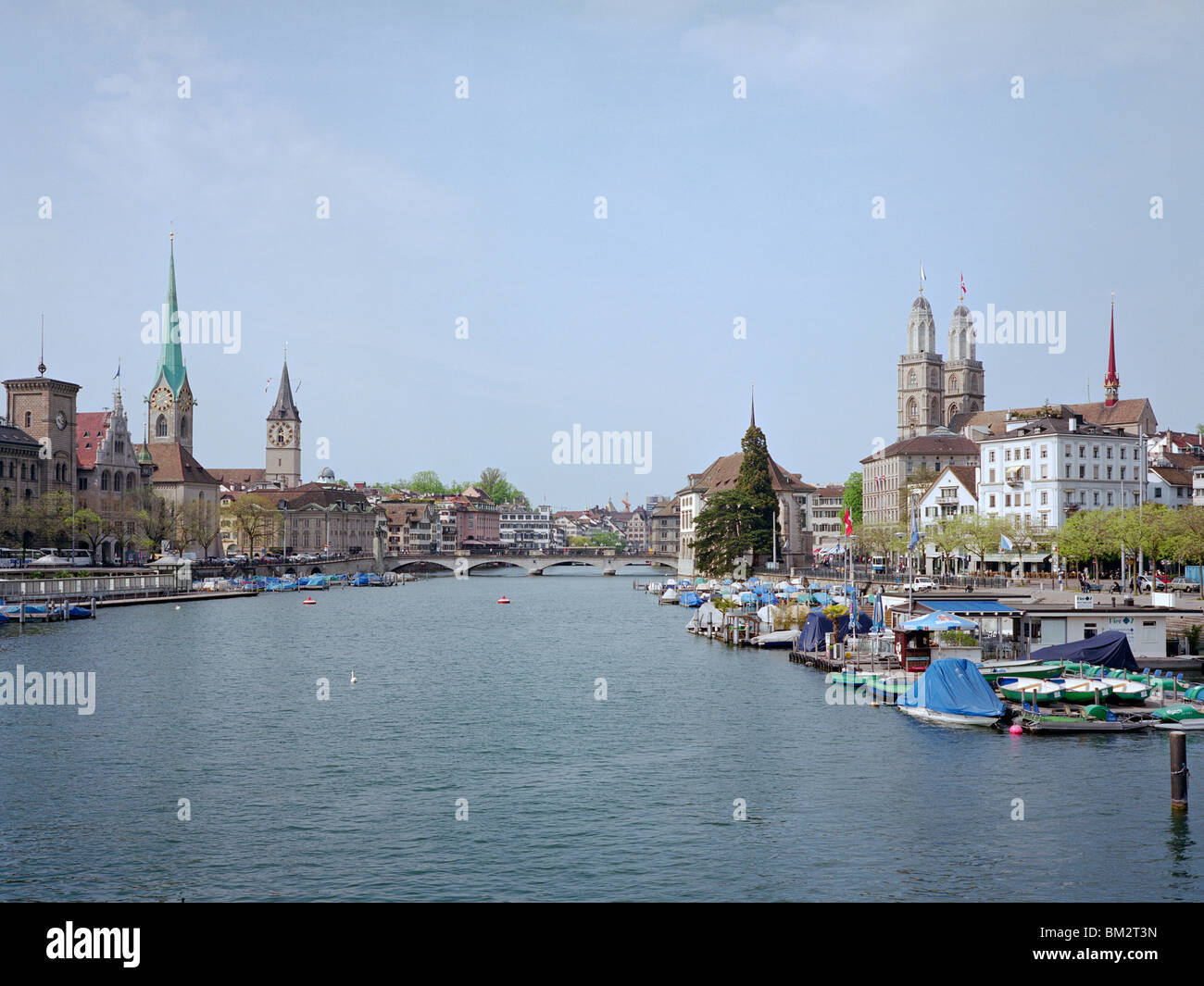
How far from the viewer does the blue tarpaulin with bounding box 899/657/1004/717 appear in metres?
42.6

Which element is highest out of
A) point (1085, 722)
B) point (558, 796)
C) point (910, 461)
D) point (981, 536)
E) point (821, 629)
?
point (910, 461)

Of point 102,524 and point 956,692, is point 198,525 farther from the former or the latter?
point 956,692

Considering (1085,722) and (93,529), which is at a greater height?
(93,529)

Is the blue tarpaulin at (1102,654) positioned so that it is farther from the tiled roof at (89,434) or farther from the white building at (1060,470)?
the tiled roof at (89,434)

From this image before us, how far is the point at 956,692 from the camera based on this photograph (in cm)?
4316

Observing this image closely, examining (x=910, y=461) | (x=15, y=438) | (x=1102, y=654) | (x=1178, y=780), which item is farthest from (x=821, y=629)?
(x=15, y=438)

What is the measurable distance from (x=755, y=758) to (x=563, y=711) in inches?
478

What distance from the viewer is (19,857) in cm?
2641

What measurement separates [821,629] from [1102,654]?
788 inches

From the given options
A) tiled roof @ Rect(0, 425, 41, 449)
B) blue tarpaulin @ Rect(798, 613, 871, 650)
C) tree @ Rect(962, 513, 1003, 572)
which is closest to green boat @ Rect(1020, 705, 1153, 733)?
blue tarpaulin @ Rect(798, 613, 871, 650)

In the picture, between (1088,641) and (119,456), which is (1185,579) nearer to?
(1088,641)

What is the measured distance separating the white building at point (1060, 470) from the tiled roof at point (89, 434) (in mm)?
113741
